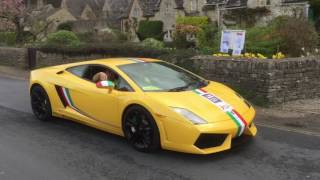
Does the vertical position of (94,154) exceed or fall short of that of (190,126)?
it falls short

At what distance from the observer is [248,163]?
670 centimetres

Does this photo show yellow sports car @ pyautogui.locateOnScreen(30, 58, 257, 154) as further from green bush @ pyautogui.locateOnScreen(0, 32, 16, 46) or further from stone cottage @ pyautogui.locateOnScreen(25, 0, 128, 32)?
stone cottage @ pyautogui.locateOnScreen(25, 0, 128, 32)

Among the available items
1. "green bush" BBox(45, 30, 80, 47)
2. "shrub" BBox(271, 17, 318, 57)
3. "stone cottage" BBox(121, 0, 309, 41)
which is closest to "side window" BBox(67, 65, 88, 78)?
"shrub" BBox(271, 17, 318, 57)

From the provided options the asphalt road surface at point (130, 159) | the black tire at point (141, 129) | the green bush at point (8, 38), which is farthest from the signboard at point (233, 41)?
the green bush at point (8, 38)

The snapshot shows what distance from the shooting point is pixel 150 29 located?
4775cm

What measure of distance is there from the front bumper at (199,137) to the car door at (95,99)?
3.30ft

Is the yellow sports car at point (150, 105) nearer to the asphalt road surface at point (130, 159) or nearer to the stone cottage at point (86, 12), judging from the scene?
the asphalt road surface at point (130, 159)

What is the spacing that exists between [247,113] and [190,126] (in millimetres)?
1028

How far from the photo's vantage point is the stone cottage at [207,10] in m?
32.8

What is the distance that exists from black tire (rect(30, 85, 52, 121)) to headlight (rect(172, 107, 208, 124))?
3163 millimetres

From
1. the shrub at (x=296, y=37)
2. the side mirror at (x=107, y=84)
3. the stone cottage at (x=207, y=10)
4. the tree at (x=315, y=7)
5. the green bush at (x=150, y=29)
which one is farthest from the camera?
the green bush at (x=150, y=29)

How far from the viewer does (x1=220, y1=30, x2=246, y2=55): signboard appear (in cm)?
1296

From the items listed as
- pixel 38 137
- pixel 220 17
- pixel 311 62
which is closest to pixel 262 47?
pixel 311 62

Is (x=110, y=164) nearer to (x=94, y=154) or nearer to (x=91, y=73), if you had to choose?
(x=94, y=154)
